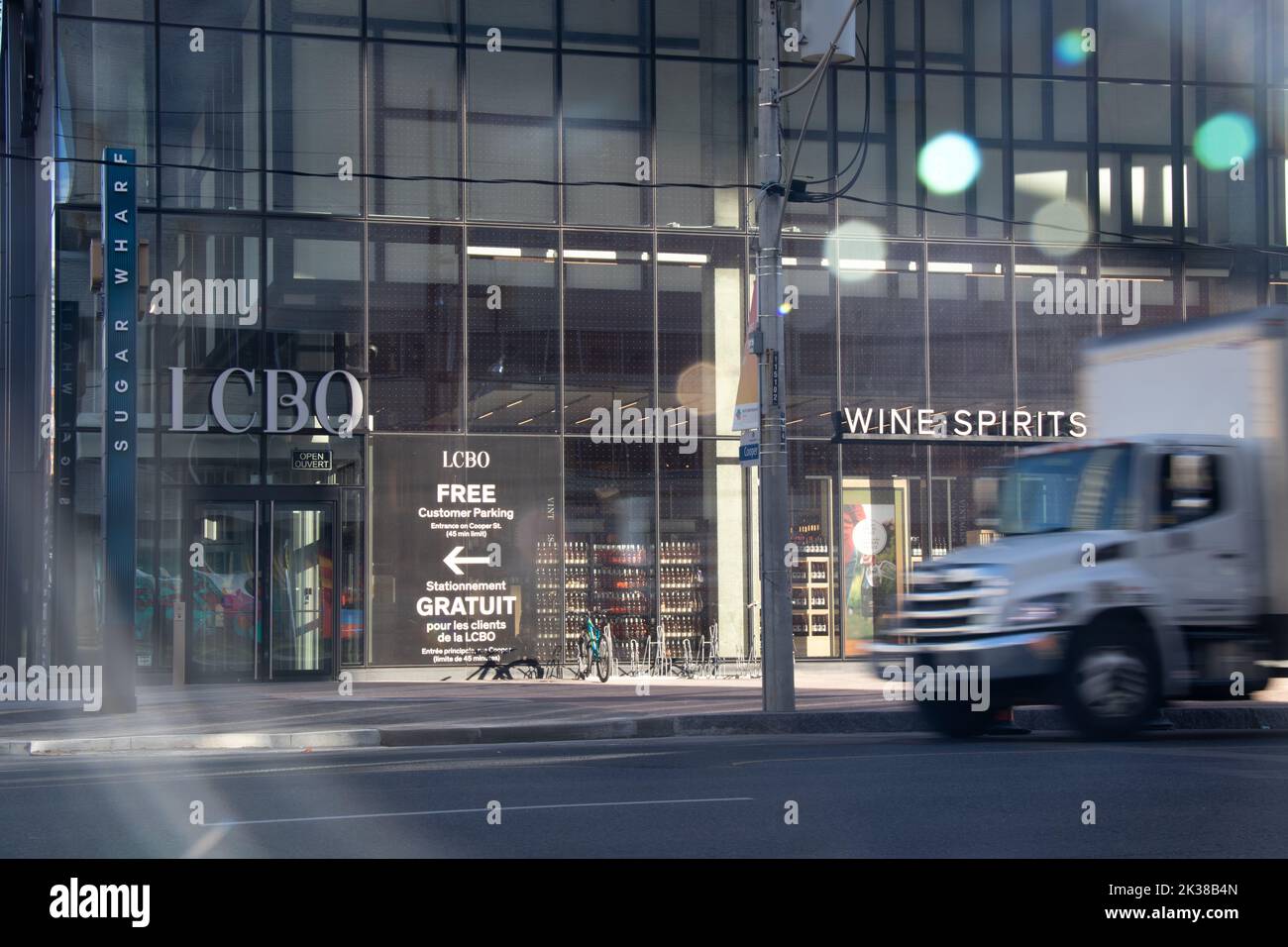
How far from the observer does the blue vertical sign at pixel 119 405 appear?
54.6 feet

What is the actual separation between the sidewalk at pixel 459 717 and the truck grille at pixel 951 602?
1150 millimetres

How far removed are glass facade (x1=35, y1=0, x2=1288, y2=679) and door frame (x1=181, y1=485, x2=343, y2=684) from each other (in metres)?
0.05

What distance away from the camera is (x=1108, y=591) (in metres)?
12.4

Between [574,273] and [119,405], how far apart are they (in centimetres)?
878

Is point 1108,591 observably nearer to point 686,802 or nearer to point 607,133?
point 686,802

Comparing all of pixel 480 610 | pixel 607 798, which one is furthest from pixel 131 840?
pixel 480 610

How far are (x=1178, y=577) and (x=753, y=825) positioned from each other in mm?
5897

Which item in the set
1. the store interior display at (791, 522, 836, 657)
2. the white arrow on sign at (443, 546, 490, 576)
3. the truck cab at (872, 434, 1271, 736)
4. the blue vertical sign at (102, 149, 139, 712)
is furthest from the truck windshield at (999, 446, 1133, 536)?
the white arrow on sign at (443, 546, 490, 576)

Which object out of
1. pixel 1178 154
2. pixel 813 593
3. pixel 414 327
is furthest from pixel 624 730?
pixel 1178 154

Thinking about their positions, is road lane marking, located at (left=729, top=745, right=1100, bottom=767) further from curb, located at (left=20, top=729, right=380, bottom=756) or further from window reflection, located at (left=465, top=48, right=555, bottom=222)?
window reflection, located at (left=465, top=48, right=555, bottom=222)

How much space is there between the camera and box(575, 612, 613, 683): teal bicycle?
22891mm
